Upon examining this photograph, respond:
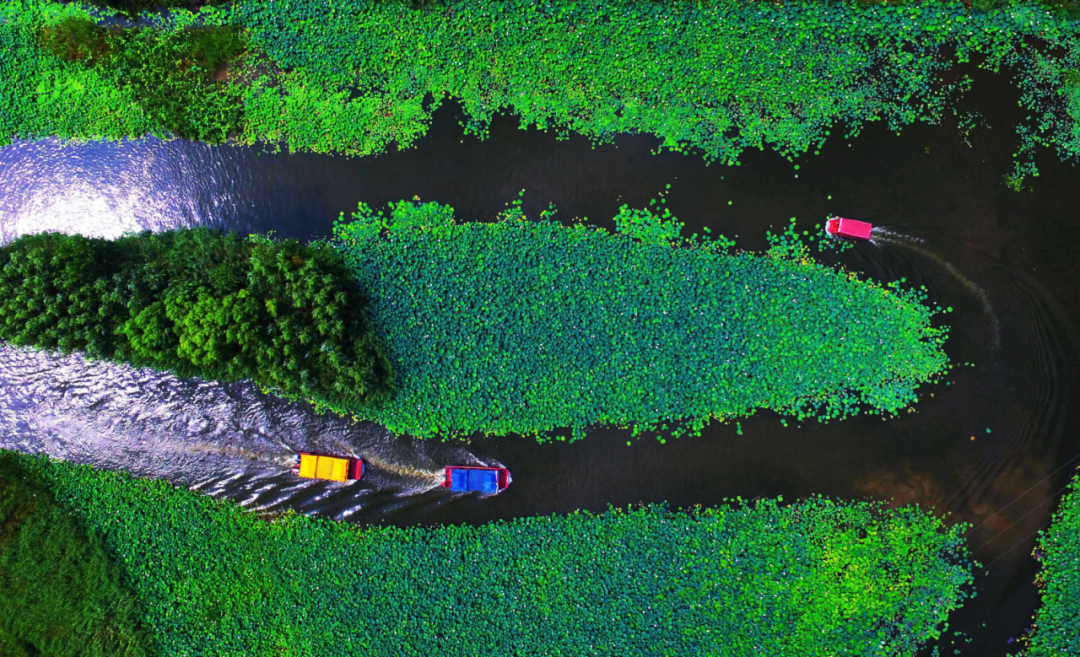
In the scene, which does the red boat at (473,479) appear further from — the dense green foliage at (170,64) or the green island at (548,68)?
the dense green foliage at (170,64)

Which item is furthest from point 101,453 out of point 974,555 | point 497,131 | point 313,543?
point 974,555

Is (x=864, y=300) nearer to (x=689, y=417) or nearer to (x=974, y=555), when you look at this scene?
(x=689, y=417)

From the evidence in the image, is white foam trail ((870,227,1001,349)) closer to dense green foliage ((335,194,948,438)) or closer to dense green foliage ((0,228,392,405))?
dense green foliage ((335,194,948,438))

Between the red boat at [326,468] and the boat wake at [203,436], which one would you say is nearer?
the red boat at [326,468]

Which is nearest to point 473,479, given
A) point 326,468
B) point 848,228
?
point 326,468

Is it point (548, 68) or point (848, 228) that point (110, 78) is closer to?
point (548, 68)

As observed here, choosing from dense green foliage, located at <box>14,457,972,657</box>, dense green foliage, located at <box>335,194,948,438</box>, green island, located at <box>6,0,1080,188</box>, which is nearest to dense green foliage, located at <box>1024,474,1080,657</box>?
dense green foliage, located at <box>14,457,972,657</box>

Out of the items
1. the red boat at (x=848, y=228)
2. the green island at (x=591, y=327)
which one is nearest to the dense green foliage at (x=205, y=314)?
the green island at (x=591, y=327)
